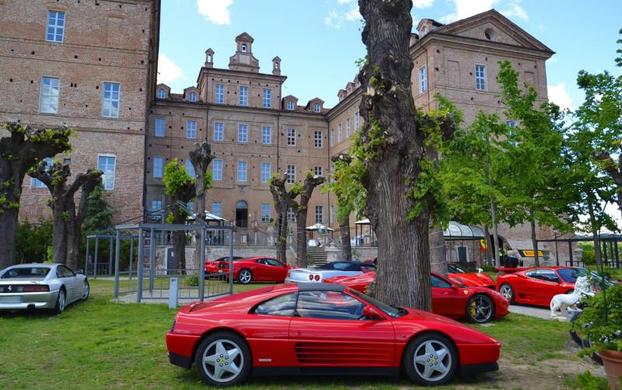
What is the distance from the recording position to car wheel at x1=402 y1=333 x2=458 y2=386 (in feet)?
19.9

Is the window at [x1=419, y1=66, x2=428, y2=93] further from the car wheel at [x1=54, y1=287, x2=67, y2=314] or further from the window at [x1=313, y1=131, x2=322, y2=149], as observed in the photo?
the car wheel at [x1=54, y1=287, x2=67, y2=314]

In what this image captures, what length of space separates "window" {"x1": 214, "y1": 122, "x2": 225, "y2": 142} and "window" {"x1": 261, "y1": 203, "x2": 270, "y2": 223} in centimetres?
749

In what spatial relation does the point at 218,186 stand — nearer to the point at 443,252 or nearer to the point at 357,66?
the point at 443,252

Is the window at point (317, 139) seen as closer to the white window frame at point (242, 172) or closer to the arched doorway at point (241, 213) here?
the white window frame at point (242, 172)

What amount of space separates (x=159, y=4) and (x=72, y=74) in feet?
32.7

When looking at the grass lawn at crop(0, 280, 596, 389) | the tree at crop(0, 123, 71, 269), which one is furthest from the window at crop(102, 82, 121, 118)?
the grass lawn at crop(0, 280, 596, 389)

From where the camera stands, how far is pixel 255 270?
23062mm

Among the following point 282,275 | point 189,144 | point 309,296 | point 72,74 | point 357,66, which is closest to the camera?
point 309,296

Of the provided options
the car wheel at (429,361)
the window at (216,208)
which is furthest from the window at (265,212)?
the car wheel at (429,361)

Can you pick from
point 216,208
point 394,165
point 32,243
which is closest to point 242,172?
point 216,208

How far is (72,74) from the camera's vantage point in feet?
115

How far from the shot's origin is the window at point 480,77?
123 ft

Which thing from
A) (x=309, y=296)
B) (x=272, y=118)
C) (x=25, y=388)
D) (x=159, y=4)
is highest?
(x=159, y=4)

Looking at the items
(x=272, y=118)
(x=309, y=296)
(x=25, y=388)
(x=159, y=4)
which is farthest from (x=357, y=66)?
(x=272, y=118)
